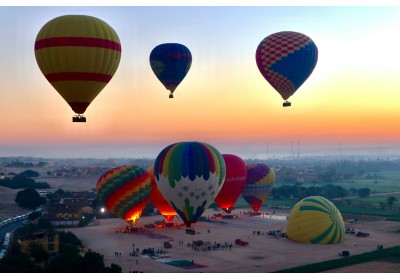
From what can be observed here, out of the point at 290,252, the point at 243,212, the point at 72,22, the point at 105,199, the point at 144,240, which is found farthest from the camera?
the point at 243,212

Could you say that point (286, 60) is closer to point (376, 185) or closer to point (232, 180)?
point (232, 180)

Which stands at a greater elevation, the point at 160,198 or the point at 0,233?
the point at 160,198

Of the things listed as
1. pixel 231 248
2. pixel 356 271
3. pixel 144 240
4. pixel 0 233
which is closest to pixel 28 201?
pixel 0 233

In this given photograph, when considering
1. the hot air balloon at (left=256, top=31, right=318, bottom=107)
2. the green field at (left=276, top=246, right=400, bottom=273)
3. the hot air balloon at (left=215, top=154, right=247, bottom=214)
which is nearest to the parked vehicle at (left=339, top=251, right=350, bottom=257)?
the green field at (left=276, top=246, right=400, bottom=273)

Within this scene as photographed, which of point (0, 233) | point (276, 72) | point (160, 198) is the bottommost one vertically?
point (0, 233)

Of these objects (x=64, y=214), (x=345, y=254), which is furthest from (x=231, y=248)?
(x=64, y=214)

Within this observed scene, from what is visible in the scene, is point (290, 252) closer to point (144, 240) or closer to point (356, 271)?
point (356, 271)
